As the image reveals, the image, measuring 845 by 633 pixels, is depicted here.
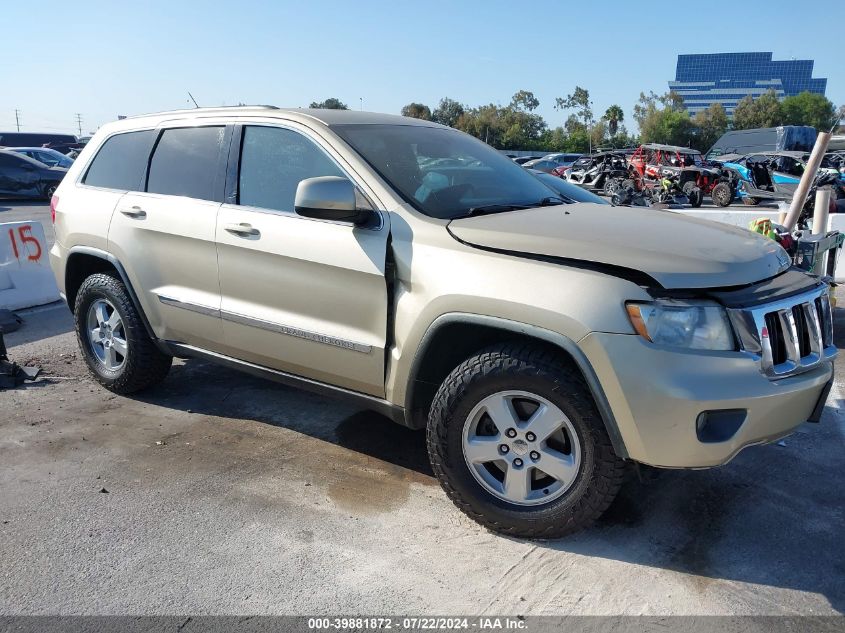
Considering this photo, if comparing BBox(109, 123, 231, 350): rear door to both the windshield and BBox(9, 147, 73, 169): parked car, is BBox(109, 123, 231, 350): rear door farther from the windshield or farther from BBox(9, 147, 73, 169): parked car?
BBox(9, 147, 73, 169): parked car

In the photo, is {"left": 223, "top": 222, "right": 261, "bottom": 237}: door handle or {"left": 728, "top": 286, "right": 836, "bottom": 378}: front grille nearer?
{"left": 728, "top": 286, "right": 836, "bottom": 378}: front grille

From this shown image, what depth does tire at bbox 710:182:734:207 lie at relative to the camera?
18.5 metres

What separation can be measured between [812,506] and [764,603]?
95 cm

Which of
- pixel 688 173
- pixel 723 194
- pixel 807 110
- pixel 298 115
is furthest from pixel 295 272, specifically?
pixel 807 110

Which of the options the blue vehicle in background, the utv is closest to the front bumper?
the blue vehicle in background

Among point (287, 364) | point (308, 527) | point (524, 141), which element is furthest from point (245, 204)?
point (524, 141)

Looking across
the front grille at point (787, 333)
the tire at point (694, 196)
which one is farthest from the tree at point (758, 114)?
the front grille at point (787, 333)

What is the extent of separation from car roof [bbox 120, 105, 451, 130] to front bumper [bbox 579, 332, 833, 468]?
1982 millimetres

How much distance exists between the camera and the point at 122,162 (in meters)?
4.76

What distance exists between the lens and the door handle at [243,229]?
383cm

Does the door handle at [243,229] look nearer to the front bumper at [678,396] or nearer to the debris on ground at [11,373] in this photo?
the front bumper at [678,396]

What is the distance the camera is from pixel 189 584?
9.30 ft

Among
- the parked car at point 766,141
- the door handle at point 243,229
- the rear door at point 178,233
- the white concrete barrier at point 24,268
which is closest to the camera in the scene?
the door handle at point 243,229

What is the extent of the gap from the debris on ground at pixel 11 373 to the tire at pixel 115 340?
1.99 feet
